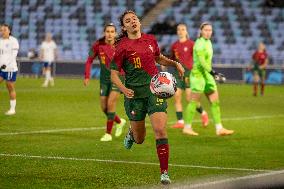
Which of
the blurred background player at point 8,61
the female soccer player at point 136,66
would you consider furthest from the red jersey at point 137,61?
the blurred background player at point 8,61

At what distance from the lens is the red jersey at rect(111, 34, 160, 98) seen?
11625 millimetres

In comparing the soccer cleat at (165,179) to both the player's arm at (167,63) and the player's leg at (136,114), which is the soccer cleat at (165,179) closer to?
the player's leg at (136,114)

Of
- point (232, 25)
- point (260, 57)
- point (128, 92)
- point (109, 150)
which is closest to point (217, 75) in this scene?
point (109, 150)

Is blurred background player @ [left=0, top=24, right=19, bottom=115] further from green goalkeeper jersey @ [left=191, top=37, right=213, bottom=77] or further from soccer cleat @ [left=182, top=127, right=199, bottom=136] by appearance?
green goalkeeper jersey @ [left=191, top=37, right=213, bottom=77]

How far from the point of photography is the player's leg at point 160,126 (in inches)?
439

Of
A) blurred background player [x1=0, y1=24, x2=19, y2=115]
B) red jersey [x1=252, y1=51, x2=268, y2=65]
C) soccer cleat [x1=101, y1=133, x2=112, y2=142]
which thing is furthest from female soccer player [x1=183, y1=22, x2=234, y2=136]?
red jersey [x1=252, y1=51, x2=268, y2=65]

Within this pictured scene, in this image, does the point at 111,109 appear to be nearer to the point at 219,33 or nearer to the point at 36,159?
the point at 36,159

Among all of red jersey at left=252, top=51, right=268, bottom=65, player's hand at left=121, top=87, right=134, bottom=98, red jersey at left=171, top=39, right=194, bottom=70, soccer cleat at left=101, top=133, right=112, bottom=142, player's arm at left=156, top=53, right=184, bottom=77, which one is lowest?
red jersey at left=252, top=51, right=268, bottom=65

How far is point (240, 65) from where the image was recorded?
44.0m

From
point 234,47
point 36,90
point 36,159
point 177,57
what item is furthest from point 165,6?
point 36,159

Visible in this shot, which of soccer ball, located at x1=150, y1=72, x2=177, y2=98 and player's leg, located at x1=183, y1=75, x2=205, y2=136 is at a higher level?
soccer ball, located at x1=150, y1=72, x2=177, y2=98

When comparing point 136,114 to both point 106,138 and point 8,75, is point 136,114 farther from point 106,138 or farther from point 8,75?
point 8,75

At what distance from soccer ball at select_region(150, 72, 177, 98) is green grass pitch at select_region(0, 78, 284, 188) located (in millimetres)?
1133

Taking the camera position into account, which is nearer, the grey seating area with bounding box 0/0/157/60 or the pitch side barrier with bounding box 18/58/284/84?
the pitch side barrier with bounding box 18/58/284/84
